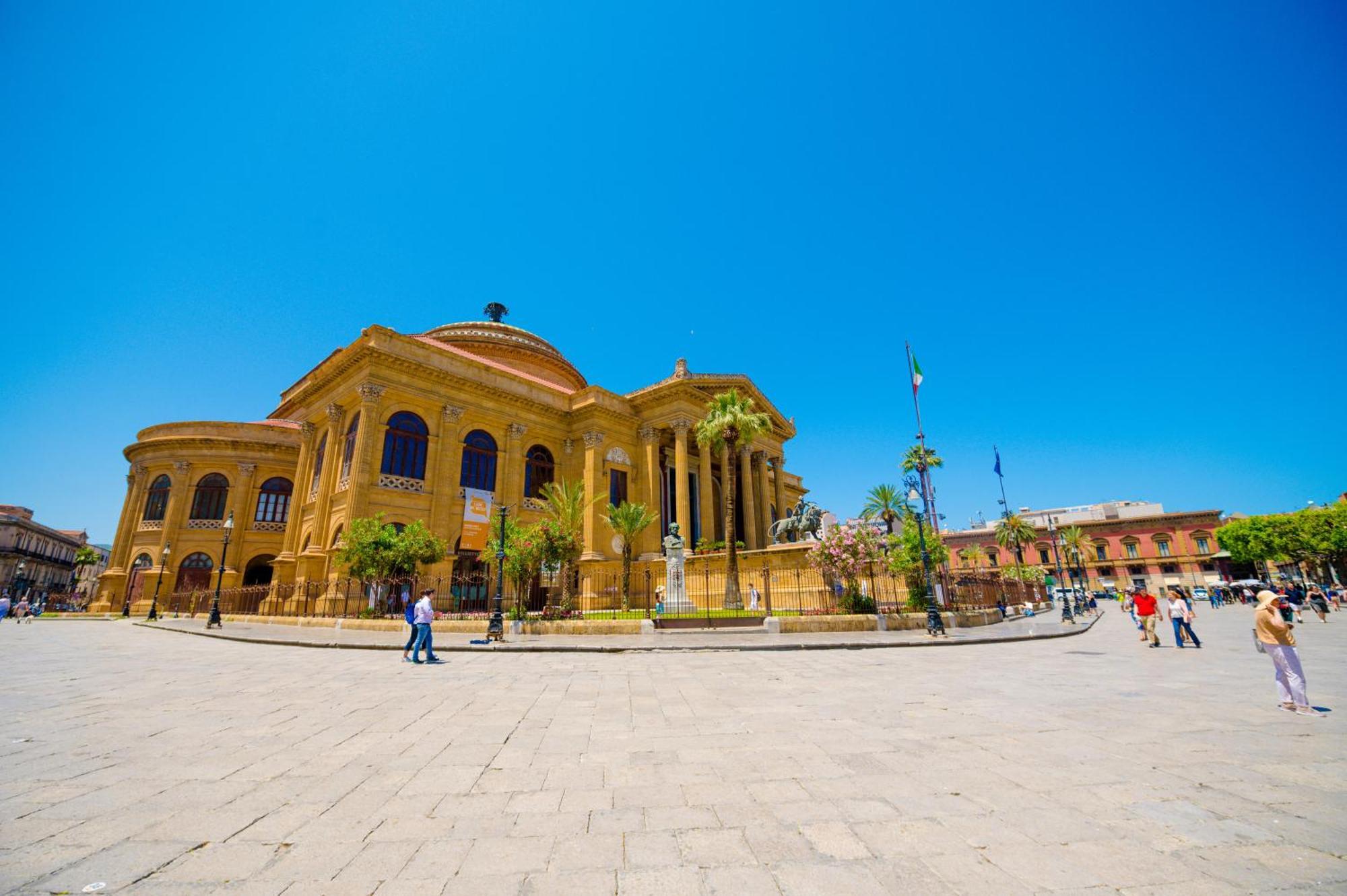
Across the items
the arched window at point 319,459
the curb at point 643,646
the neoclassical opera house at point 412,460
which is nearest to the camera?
the curb at point 643,646

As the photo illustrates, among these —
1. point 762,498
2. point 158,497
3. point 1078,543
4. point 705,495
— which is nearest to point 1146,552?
point 1078,543

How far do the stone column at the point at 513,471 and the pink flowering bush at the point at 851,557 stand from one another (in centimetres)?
1785

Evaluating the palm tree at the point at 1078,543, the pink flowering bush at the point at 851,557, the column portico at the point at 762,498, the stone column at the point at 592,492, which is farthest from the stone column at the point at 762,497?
the palm tree at the point at 1078,543

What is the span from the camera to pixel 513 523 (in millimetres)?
22797

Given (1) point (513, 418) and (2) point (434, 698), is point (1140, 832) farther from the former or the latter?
(1) point (513, 418)

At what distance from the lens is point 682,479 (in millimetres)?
32719

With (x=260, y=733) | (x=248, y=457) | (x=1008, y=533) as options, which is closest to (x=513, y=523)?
(x=260, y=733)

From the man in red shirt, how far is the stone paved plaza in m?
6.35

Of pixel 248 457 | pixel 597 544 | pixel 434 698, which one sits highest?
pixel 248 457

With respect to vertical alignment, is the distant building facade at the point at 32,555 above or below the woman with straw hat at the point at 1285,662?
above

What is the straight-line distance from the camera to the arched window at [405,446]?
85.9ft

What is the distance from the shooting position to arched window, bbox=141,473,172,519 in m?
33.6

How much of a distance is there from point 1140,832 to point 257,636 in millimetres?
20683

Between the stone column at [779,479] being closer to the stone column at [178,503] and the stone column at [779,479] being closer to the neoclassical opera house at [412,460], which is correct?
the neoclassical opera house at [412,460]
